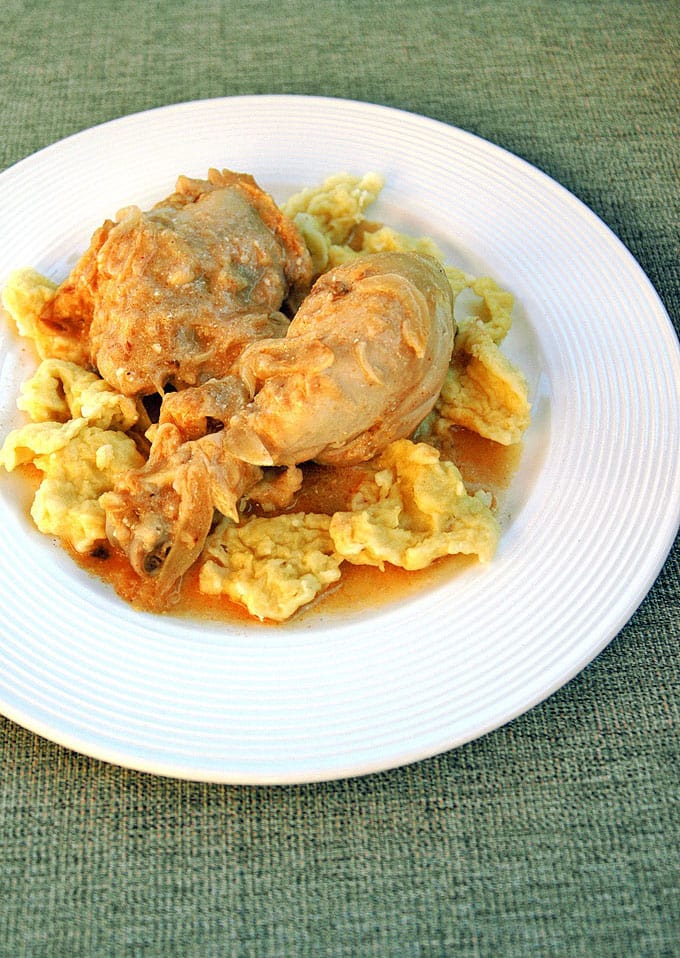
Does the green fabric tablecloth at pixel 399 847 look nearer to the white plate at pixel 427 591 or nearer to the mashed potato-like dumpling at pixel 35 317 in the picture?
the white plate at pixel 427 591

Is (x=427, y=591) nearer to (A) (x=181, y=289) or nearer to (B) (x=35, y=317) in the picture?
(A) (x=181, y=289)

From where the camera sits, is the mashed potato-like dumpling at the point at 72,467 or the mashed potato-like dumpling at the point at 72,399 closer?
the mashed potato-like dumpling at the point at 72,467

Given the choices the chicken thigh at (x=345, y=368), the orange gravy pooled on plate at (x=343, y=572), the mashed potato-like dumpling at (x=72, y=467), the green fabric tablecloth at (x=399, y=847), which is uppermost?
the chicken thigh at (x=345, y=368)

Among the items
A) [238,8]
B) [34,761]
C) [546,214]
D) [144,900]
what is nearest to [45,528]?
[34,761]

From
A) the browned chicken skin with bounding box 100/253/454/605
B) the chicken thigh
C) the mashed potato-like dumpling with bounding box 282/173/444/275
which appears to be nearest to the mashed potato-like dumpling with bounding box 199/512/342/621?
the browned chicken skin with bounding box 100/253/454/605

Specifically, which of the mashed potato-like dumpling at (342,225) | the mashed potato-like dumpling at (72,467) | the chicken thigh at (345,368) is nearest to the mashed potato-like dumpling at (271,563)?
the chicken thigh at (345,368)

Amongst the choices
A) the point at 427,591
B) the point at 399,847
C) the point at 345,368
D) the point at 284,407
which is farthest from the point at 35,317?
the point at 399,847

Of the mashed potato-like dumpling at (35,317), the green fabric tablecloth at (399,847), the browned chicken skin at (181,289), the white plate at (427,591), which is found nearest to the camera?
the green fabric tablecloth at (399,847)
